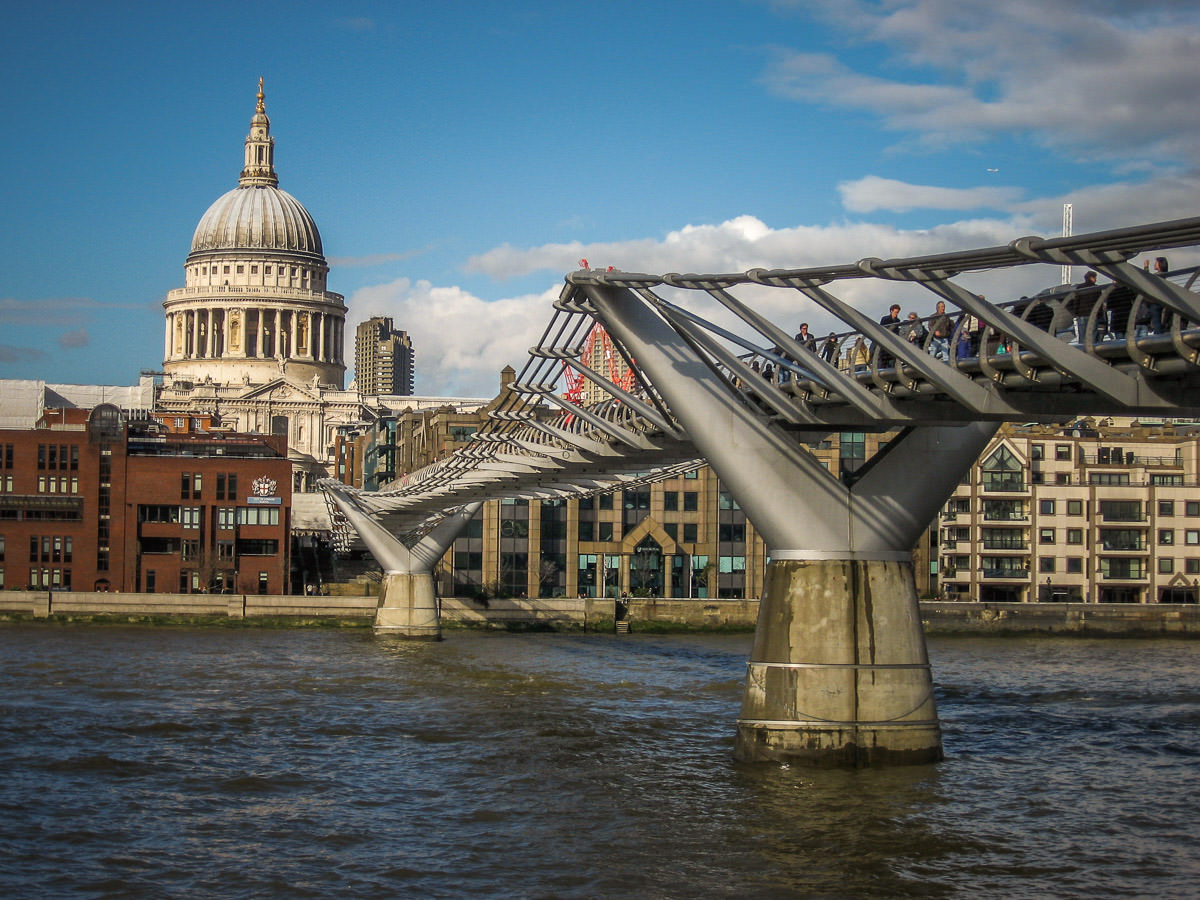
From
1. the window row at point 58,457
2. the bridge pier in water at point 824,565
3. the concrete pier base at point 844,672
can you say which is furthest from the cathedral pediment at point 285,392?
the concrete pier base at point 844,672

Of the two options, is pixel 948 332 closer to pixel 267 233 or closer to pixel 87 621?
pixel 87 621

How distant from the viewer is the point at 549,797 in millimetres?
27047

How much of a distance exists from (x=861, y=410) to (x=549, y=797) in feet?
25.4

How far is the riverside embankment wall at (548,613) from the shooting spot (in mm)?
75375

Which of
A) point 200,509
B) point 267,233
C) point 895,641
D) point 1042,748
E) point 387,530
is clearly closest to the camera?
point 895,641

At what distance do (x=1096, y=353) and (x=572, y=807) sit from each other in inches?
413

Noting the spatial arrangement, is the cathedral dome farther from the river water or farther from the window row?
the river water

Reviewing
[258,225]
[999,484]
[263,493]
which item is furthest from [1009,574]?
[258,225]

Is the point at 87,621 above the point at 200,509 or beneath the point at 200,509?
beneath

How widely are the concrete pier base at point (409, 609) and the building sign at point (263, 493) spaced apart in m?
17.4

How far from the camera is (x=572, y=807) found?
26.1 meters

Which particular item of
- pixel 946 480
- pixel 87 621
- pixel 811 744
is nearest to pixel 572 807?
pixel 811 744

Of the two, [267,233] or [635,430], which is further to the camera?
[267,233]

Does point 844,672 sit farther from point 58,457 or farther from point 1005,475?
point 58,457
